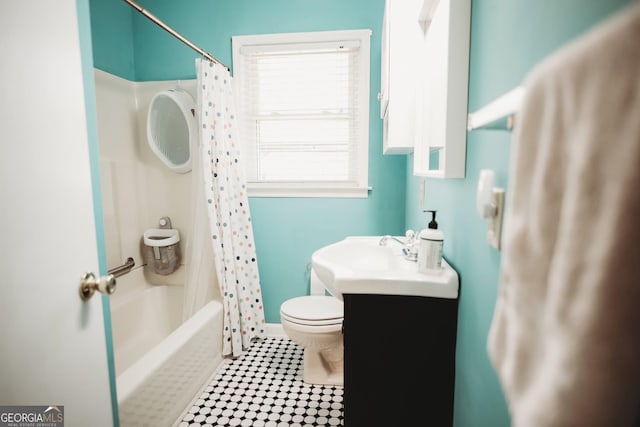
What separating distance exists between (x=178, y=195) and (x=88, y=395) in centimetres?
176

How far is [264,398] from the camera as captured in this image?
172cm

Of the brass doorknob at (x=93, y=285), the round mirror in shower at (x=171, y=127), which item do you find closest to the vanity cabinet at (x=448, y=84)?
the brass doorknob at (x=93, y=285)

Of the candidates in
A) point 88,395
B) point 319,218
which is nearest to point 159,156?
point 319,218

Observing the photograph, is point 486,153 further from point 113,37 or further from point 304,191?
point 113,37

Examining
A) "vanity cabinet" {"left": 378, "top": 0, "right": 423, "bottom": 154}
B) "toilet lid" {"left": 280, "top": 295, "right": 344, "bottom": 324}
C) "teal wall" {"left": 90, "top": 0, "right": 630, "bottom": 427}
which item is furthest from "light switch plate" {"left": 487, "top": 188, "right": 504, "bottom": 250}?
"toilet lid" {"left": 280, "top": 295, "right": 344, "bottom": 324}

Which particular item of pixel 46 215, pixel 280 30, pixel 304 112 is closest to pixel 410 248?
pixel 46 215

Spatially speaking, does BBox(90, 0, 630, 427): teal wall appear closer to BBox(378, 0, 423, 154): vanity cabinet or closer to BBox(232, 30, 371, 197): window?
BBox(232, 30, 371, 197): window

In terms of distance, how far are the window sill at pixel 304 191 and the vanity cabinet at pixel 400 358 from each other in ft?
4.36

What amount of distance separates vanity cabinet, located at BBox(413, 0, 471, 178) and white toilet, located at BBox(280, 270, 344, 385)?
1.05 meters

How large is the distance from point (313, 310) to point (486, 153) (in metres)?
1.37

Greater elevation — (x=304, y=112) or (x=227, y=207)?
(x=304, y=112)

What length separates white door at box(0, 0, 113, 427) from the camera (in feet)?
2.16

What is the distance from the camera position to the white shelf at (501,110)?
363 millimetres

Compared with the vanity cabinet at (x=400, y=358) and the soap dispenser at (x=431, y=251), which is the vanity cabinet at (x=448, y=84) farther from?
the vanity cabinet at (x=400, y=358)
